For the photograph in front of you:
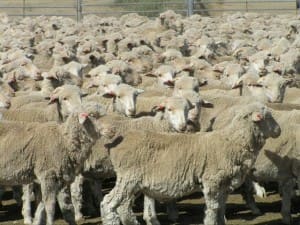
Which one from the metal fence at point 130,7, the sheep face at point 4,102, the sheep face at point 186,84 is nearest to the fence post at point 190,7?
the metal fence at point 130,7

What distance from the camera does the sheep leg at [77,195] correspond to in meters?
8.32

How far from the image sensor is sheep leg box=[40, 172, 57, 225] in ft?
23.3

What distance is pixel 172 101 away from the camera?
325 inches

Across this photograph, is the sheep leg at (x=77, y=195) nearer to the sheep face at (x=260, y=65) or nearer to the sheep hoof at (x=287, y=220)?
the sheep hoof at (x=287, y=220)

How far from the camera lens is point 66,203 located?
24.3ft

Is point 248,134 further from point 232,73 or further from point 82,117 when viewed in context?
point 232,73

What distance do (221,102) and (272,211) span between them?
162 cm

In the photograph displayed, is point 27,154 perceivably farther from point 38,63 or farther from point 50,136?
point 38,63

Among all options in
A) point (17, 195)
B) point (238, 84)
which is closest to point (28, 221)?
point (17, 195)

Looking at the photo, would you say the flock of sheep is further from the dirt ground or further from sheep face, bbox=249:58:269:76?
the dirt ground

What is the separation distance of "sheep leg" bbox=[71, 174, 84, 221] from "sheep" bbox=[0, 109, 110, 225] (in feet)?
3.40

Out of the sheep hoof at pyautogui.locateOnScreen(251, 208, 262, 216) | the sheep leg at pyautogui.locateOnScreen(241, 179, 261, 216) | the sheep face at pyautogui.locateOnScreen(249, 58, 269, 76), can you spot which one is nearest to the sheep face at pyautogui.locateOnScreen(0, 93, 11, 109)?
the sheep leg at pyautogui.locateOnScreen(241, 179, 261, 216)

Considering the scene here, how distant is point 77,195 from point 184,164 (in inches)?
68.4

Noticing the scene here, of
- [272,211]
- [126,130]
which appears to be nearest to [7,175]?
[126,130]
